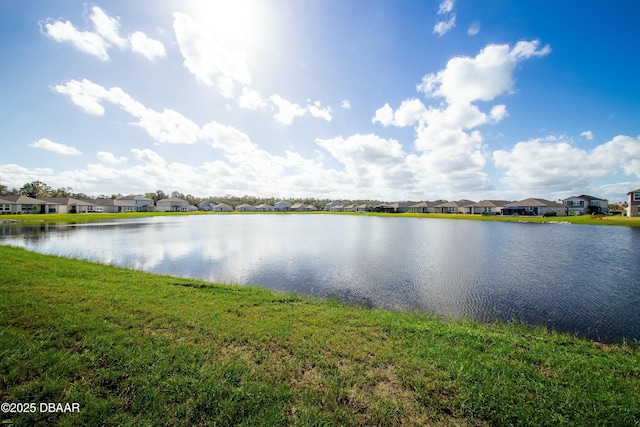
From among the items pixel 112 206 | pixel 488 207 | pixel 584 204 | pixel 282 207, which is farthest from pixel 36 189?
pixel 584 204

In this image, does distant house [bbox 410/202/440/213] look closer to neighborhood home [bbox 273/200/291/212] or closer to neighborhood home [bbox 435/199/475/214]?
neighborhood home [bbox 435/199/475/214]

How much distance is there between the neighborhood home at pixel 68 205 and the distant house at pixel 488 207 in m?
137

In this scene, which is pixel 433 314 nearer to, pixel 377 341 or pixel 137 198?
pixel 377 341

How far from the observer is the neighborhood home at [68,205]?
81194 millimetres

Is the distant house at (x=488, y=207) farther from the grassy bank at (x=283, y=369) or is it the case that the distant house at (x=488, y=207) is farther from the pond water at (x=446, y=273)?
the grassy bank at (x=283, y=369)

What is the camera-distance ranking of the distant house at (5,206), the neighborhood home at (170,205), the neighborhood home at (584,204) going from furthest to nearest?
the neighborhood home at (170,205), the neighborhood home at (584,204), the distant house at (5,206)

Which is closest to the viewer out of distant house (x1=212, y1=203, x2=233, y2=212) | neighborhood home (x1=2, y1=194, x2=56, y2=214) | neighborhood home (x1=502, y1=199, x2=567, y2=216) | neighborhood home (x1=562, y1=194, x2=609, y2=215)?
neighborhood home (x1=2, y1=194, x2=56, y2=214)

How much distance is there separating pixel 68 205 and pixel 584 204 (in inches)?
6463

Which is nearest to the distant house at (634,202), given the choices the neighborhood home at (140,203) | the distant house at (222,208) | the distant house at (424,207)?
the distant house at (424,207)

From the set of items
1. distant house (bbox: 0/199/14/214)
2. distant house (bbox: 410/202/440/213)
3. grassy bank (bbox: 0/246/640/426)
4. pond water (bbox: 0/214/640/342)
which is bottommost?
pond water (bbox: 0/214/640/342)

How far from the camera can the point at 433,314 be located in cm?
1015

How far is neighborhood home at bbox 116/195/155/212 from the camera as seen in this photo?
109m

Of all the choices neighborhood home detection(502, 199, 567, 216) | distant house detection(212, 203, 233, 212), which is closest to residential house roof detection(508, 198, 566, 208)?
neighborhood home detection(502, 199, 567, 216)

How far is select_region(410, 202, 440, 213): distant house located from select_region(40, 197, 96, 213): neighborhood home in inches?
4785
